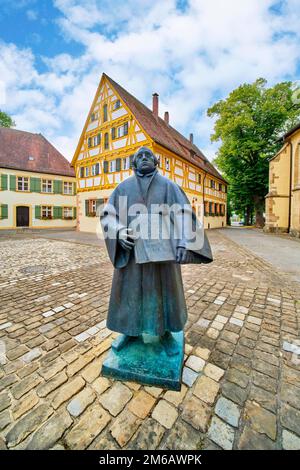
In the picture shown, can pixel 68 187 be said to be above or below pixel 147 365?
above

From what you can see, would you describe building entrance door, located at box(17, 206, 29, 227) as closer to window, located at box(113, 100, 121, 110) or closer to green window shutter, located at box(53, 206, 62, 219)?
green window shutter, located at box(53, 206, 62, 219)

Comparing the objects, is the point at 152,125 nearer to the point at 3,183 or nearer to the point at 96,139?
the point at 96,139

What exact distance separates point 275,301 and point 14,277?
530 cm

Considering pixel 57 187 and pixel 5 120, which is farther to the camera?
pixel 5 120

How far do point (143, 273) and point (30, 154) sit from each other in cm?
2583

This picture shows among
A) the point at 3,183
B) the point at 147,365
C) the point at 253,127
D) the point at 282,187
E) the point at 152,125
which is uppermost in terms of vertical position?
the point at 253,127

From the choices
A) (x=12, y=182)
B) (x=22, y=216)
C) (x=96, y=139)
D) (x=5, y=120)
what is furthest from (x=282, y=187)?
(x=5, y=120)

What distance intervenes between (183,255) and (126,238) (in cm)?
43

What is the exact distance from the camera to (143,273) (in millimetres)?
1696

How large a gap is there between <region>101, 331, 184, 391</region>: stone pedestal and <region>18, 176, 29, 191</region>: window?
23112mm

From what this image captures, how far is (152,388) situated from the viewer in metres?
1.66

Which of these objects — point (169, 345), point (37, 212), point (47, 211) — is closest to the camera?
point (169, 345)

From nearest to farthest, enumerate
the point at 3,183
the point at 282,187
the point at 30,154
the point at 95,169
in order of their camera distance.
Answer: the point at 282,187, the point at 95,169, the point at 3,183, the point at 30,154
